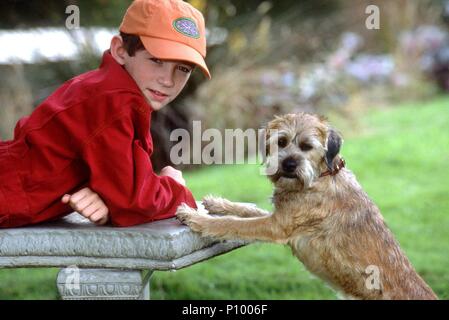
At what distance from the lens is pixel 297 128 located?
11.1 ft

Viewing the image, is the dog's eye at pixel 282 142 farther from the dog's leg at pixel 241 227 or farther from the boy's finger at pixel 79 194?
the boy's finger at pixel 79 194

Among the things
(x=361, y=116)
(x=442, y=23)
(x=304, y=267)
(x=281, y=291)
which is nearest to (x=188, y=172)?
(x=361, y=116)

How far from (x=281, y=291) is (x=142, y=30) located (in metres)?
2.66

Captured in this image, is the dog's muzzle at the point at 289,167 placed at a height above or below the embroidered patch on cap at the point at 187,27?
below

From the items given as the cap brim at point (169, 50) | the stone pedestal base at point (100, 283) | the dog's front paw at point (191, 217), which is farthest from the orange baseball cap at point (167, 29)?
the stone pedestal base at point (100, 283)

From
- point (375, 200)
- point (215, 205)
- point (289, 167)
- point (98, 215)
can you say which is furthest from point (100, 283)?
point (375, 200)

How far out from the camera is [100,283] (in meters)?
3.16

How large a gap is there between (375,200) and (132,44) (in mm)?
4998

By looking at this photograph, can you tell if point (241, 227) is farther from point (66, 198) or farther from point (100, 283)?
point (66, 198)

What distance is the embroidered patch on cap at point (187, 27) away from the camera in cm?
324

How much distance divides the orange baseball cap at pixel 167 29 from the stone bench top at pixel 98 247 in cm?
77

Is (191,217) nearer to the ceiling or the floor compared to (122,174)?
nearer to the floor

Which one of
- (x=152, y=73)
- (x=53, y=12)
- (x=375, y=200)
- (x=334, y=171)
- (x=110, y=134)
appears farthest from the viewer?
(x=53, y=12)
